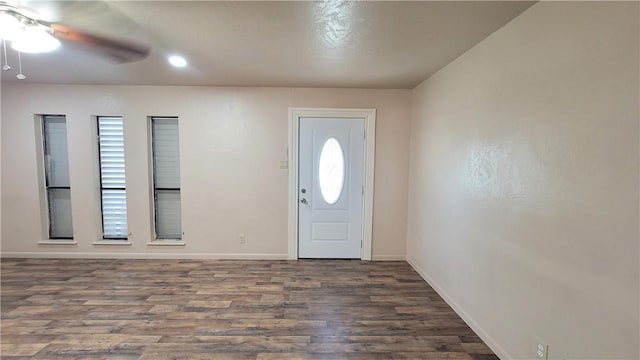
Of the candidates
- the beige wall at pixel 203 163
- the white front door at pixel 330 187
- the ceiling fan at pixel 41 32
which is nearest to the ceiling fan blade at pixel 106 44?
the ceiling fan at pixel 41 32

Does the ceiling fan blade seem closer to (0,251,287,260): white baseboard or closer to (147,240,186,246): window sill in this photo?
(147,240,186,246): window sill

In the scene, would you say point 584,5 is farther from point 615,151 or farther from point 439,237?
point 439,237

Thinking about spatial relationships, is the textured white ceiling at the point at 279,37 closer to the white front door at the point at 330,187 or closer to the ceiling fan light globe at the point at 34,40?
the ceiling fan light globe at the point at 34,40

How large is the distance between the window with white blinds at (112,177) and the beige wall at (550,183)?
4.18 metres

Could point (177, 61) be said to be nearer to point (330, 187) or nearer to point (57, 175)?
point (330, 187)

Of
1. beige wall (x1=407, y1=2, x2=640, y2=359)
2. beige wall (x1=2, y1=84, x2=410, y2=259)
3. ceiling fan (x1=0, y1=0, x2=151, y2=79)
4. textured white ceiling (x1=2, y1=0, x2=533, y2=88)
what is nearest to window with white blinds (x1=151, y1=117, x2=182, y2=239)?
beige wall (x1=2, y1=84, x2=410, y2=259)

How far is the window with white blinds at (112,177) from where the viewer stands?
4117 mm

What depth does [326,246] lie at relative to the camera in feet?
13.9

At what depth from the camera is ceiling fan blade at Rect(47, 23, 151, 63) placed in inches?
83.8

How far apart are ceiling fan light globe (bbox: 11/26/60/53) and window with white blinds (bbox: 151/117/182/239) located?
2.15m

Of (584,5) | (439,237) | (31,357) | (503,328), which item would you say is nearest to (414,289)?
(439,237)

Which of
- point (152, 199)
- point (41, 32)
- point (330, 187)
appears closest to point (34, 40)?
point (41, 32)

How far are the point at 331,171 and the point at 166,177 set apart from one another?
7.54 ft

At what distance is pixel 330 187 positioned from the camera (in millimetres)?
4164
